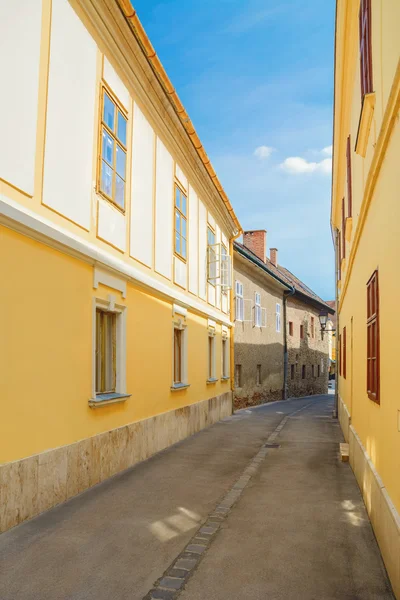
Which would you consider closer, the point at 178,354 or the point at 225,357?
the point at 178,354

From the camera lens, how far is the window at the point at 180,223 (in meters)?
12.5

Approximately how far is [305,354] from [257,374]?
32.9 ft

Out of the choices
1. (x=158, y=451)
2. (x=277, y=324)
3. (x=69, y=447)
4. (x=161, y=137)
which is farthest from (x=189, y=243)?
(x=277, y=324)

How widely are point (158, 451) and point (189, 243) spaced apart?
5417 mm

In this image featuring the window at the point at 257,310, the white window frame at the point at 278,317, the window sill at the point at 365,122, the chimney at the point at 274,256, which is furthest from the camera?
the chimney at the point at 274,256

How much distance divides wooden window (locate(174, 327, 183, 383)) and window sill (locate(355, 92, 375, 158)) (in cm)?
649

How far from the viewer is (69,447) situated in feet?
22.0

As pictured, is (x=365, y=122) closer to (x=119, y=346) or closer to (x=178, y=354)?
(x=119, y=346)

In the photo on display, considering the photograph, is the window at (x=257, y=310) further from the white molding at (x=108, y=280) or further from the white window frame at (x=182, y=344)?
the white molding at (x=108, y=280)

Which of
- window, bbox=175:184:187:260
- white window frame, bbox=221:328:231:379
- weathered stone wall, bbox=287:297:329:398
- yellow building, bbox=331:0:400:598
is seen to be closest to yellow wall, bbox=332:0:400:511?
yellow building, bbox=331:0:400:598

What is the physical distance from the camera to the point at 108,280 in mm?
8172

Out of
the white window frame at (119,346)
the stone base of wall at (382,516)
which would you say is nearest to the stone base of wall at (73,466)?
the white window frame at (119,346)

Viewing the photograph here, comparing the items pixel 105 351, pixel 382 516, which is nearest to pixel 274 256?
pixel 105 351

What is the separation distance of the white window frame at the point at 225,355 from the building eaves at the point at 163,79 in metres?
5.18
